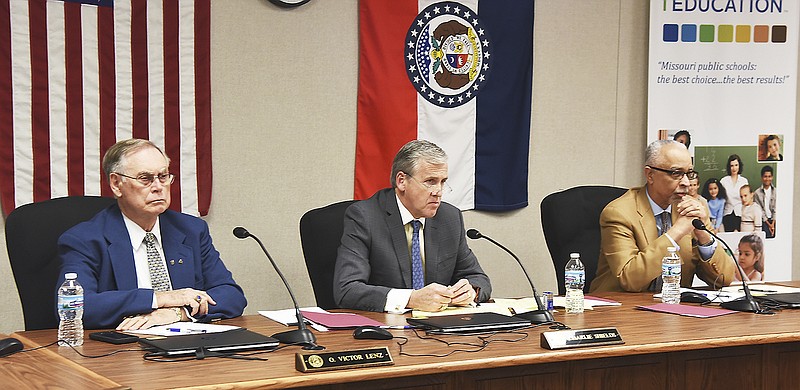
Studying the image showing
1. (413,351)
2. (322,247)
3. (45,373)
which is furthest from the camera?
(322,247)

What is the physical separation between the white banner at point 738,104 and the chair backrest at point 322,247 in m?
2.28

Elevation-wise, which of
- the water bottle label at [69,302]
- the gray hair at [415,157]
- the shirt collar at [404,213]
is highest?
the gray hair at [415,157]

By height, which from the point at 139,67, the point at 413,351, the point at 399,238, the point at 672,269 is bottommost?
the point at 413,351

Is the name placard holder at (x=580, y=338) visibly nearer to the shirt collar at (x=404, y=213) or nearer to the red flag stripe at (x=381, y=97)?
the shirt collar at (x=404, y=213)

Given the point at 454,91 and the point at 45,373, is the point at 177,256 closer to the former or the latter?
the point at 45,373

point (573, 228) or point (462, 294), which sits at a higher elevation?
point (573, 228)

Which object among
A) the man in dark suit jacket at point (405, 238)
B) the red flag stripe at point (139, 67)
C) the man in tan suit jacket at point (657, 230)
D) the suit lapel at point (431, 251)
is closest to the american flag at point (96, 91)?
the red flag stripe at point (139, 67)

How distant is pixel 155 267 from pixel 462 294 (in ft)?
3.23

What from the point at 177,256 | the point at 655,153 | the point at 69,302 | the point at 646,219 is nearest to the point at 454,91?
the point at 655,153

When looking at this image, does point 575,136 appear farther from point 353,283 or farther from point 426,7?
point 353,283

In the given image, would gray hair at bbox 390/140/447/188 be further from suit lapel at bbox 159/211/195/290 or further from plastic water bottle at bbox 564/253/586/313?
suit lapel at bbox 159/211/195/290

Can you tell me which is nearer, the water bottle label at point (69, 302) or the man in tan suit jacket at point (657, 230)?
the water bottle label at point (69, 302)

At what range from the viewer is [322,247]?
3.70 metres

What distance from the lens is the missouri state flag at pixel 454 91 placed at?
15.8 feet
